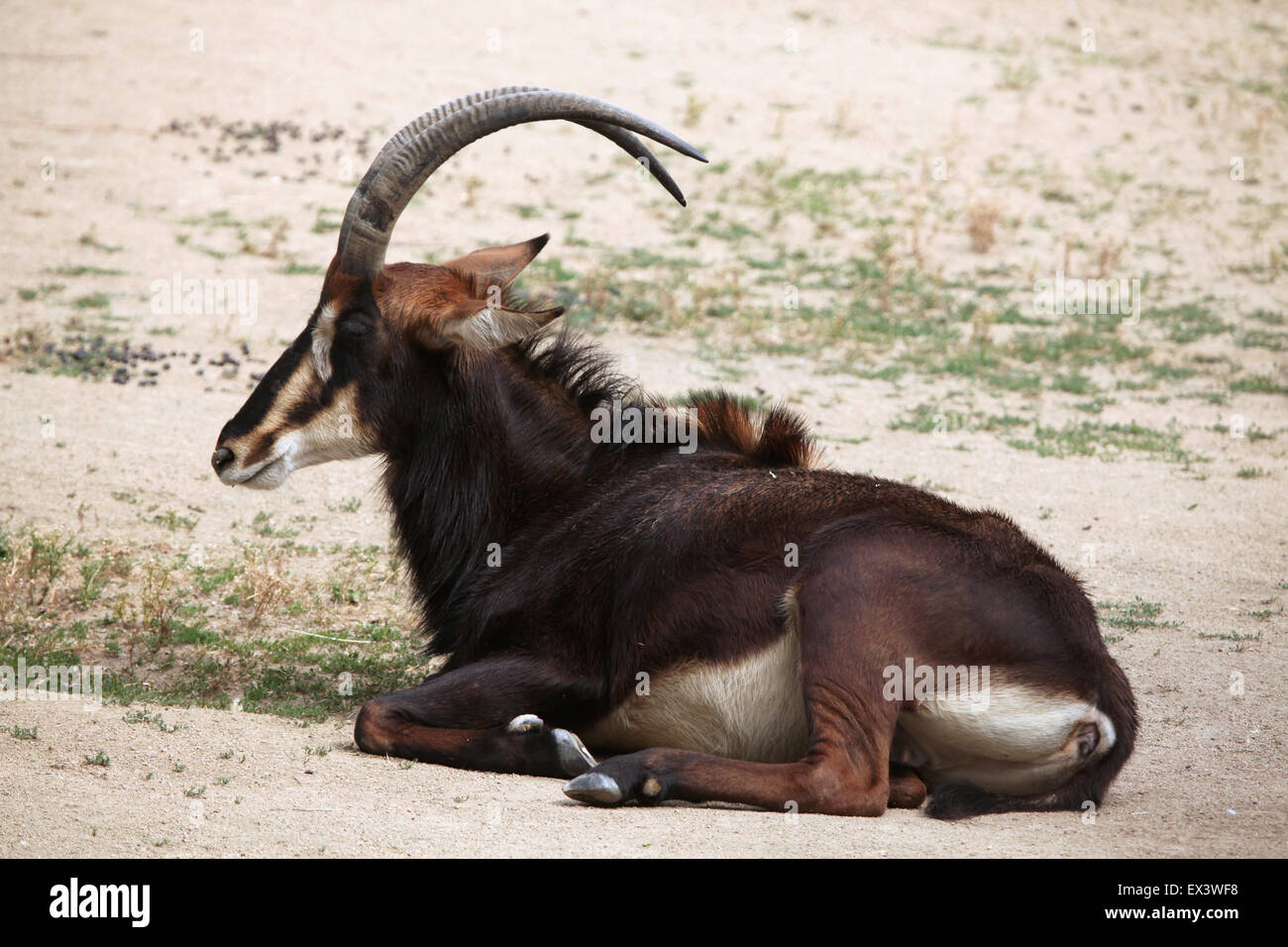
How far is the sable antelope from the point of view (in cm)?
509

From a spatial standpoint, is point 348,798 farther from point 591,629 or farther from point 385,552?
point 385,552

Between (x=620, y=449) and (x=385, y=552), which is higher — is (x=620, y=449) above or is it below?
above

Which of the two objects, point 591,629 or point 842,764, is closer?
point 842,764

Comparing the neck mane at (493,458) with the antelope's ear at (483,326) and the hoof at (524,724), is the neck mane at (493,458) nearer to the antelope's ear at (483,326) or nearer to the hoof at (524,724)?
the antelope's ear at (483,326)

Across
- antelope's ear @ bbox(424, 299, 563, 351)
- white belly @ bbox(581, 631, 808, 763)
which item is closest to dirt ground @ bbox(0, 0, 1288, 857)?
white belly @ bbox(581, 631, 808, 763)

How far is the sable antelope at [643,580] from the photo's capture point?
201 inches

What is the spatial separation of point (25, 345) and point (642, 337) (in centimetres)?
480

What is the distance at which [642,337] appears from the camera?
1252 centimetres

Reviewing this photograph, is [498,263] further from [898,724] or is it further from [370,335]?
[898,724]

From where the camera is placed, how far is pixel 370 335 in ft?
19.4

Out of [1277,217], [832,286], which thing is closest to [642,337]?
[832,286]

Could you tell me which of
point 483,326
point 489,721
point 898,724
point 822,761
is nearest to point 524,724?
point 489,721

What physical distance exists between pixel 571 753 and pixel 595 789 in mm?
432

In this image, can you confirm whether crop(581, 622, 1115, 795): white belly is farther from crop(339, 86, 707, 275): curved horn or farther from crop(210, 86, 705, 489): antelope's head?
crop(339, 86, 707, 275): curved horn
